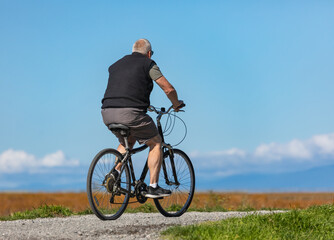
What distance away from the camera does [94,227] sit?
8.23 metres

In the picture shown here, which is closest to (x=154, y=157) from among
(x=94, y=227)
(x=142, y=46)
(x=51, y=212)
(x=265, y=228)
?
(x=94, y=227)

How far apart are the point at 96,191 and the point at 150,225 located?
1.05 metres

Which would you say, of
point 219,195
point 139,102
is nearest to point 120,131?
point 139,102

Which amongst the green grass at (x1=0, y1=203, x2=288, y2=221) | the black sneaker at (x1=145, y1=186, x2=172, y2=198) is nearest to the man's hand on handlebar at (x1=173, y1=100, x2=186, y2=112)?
the black sneaker at (x1=145, y1=186, x2=172, y2=198)

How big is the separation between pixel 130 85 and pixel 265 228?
3.02 meters

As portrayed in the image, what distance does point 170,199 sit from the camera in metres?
9.27

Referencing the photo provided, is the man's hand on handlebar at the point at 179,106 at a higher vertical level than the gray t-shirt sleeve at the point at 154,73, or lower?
lower

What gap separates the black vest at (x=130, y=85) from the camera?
8055 millimetres

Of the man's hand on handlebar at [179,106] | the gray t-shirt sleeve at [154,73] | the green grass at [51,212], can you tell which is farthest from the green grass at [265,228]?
the green grass at [51,212]

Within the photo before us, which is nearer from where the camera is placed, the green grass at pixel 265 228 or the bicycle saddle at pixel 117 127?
the green grass at pixel 265 228

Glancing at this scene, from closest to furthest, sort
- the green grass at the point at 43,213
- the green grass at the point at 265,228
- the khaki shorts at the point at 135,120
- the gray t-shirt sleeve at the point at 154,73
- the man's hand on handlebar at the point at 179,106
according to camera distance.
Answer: the green grass at the point at 265,228 < the khaki shorts at the point at 135,120 < the gray t-shirt sleeve at the point at 154,73 < the man's hand on handlebar at the point at 179,106 < the green grass at the point at 43,213

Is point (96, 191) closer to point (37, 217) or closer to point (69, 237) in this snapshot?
point (69, 237)

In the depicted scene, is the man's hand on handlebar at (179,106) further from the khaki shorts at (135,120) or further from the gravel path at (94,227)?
the gravel path at (94,227)

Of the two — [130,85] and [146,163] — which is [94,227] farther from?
[130,85]
